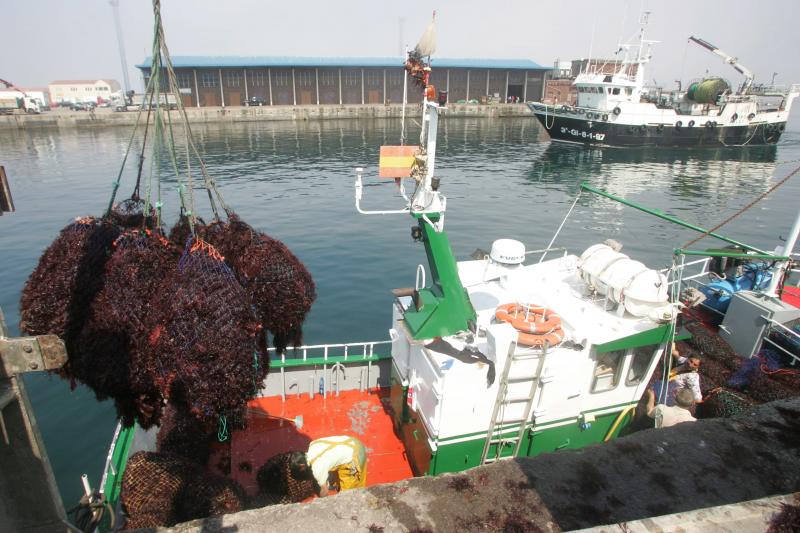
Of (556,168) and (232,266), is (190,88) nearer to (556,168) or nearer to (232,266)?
(556,168)

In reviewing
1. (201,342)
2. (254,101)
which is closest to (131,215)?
(201,342)

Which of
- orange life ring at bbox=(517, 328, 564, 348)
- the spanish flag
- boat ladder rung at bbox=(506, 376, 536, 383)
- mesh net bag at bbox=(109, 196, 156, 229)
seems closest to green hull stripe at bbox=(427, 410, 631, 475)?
boat ladder rung at bbox=(506, 376, 536, 383)

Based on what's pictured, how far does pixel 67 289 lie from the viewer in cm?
372

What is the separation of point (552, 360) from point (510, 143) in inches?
2021

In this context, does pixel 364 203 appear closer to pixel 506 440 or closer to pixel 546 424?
pixel 546 424

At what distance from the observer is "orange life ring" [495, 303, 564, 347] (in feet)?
20.7

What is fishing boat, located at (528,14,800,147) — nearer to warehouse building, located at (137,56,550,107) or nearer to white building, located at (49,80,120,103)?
warehouse building, located at (137,56,550,107)

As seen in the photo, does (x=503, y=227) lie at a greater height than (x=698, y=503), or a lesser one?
lesser

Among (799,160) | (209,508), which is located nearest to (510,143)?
(799,160)

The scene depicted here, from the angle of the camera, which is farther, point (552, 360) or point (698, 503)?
point (552, 360)

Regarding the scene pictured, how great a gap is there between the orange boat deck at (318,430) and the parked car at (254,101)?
72.2 m

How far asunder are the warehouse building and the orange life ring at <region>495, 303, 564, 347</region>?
68.0 meters

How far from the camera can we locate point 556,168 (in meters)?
41.1

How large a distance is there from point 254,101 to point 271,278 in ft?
249
